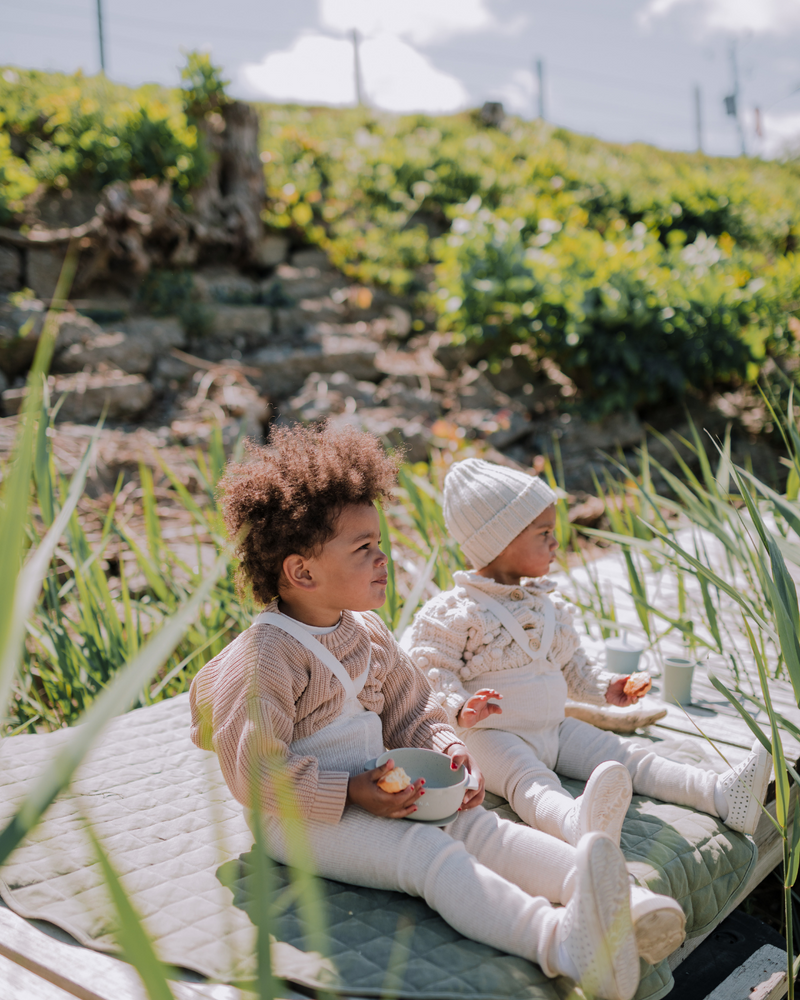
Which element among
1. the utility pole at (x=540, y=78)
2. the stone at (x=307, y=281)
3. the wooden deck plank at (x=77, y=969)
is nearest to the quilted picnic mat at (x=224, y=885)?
the wooden deck plank at (x=77, y=969)

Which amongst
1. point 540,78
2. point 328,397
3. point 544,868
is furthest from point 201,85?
point 540,78

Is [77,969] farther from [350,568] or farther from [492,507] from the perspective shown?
[492,507]

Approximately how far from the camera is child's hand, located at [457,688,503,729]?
1528 mm

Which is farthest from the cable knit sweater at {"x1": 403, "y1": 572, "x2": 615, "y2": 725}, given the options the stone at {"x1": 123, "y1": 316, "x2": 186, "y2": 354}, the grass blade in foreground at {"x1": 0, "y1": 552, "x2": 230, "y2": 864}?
the stone at {"x1": 123, "y1": 316, "x2": 186, "y2": 354}

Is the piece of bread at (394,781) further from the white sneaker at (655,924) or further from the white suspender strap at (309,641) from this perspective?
the white sneaker at (655,924)

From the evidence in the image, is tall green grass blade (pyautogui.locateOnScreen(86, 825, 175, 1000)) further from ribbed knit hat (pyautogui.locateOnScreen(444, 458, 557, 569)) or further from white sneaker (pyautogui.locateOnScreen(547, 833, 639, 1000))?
ribbed knit hat (pyautogui.locateOnScreen(444, 458, 557, 569))

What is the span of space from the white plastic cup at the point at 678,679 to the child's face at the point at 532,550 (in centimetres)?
53

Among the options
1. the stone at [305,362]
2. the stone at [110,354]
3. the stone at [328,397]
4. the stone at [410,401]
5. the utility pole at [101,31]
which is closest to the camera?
the stone at [110,354]

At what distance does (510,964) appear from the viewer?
3.66 feet

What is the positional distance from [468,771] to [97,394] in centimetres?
423

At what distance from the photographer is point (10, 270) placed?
18.4ft

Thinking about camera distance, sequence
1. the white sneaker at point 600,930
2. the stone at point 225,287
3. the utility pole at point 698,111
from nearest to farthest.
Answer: the white sneaker at point 600,930 < the stone at point 225,287 < the utility pole at point 698,111

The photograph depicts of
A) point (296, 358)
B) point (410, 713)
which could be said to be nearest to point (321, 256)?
point (296, 358)

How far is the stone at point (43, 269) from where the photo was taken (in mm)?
5676
